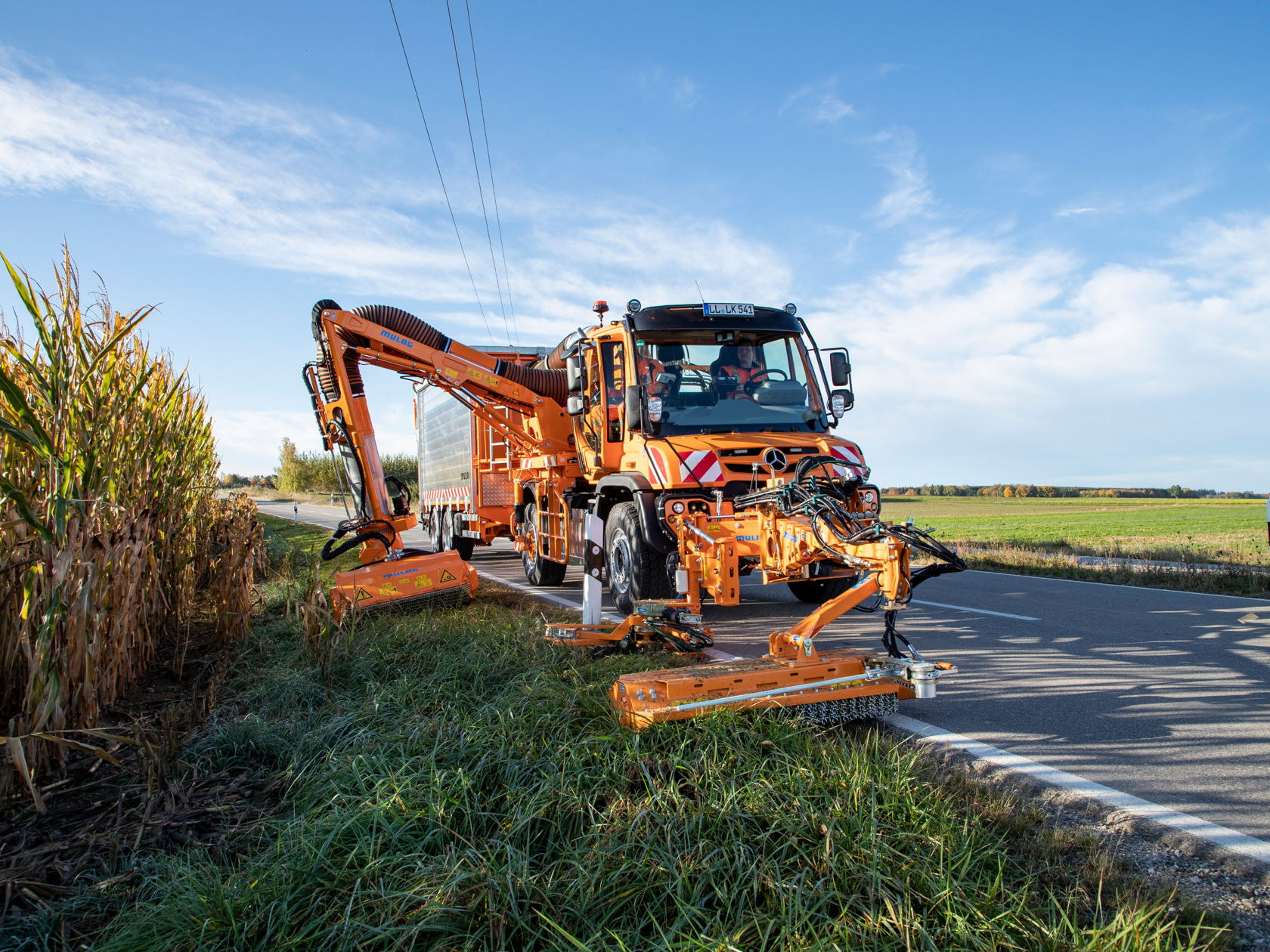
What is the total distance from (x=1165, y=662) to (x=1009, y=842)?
3620 mm

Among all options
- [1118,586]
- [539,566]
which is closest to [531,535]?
[539,566]

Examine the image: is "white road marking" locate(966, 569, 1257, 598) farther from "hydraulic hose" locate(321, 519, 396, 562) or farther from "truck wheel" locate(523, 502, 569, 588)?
"hydraulic hose" locate(321, 519, 396, 562)

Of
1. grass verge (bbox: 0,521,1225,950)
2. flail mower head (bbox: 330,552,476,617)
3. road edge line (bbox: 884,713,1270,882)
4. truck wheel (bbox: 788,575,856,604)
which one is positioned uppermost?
flail mower head (bbox: 330,552,476,617)

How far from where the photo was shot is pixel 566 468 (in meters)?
9.27

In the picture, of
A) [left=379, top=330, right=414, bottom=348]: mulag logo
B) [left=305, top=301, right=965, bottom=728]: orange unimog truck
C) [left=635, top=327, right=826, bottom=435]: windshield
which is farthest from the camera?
[left=379, top=330, right=414, bottom=348]: mulag logo

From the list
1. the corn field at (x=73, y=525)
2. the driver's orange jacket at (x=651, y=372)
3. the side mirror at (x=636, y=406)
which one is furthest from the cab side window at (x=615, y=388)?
the corn field at (x=73, y=525)

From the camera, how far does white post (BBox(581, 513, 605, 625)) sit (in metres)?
5.34

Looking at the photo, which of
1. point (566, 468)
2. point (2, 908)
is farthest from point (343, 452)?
point (2, 908)

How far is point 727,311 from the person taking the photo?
7508mm

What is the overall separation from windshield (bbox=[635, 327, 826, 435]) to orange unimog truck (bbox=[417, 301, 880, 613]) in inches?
0.4

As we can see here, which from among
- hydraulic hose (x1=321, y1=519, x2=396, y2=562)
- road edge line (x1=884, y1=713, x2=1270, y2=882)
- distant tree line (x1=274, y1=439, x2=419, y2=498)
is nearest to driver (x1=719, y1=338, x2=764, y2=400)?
hydraulic hose (x1=321, y1=519, x2=396, y2=562)

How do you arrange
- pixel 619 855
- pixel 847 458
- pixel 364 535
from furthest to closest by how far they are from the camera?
pixel 364 535 → pixel 847 458 → pixel 619 855

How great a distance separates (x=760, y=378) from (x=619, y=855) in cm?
583

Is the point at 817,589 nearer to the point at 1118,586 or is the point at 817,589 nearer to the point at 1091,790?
the point at 1118,586
